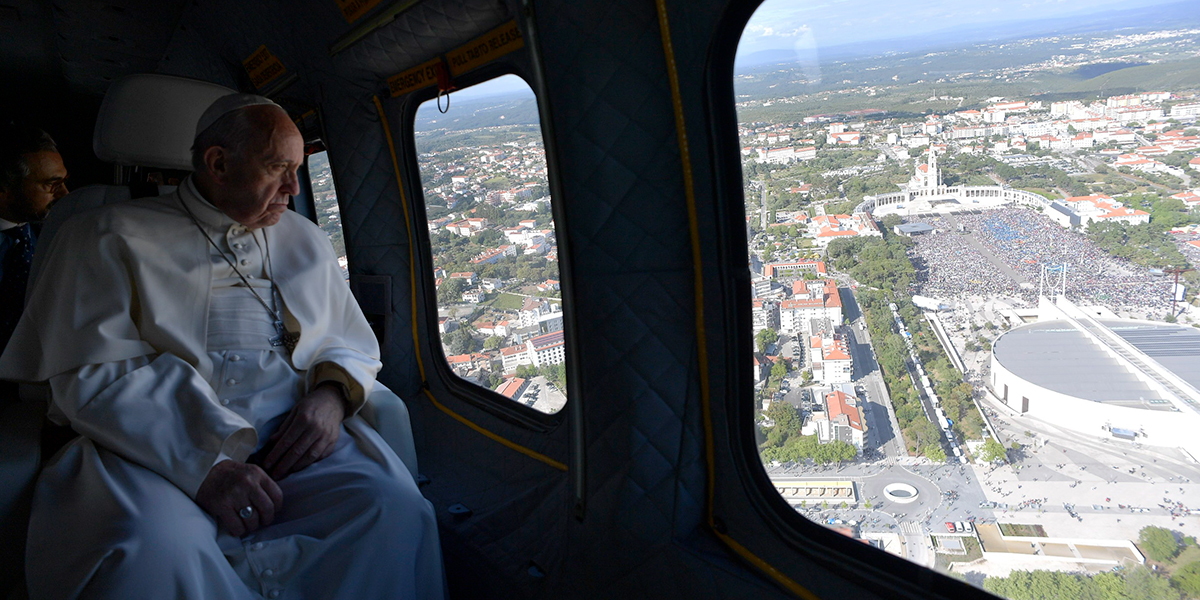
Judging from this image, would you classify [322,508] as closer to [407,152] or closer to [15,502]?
[15,502]

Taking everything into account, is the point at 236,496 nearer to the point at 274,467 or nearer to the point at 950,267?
the point at 274,467

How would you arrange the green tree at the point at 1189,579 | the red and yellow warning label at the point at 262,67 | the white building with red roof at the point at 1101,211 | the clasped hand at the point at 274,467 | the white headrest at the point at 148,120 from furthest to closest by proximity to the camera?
1. the red and yellow warning label at the point at 262,67
2. the white headrest at the point at 148,120
3. the clasped hand at the point at 274,467
4. the white building with red roof at the point at 1101,211
5. the green tree at the point at 1189,579

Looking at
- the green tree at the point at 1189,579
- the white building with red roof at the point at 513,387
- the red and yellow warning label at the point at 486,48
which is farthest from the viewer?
the white building with red roof at the point at 513,387

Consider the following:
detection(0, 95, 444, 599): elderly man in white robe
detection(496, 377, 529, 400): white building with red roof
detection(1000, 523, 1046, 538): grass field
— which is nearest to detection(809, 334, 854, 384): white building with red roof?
detection(1000, 523, 1046, 538): grass field

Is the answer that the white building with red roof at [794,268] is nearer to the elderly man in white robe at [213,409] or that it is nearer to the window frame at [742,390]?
the window frame at [742,390]

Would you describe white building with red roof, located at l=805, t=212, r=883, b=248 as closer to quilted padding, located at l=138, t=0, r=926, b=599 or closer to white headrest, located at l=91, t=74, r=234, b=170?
quilted padding, located at l=138, t=0, r=926, b=599

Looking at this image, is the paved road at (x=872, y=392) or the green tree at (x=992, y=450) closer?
the green tree at (x=992, y=450)

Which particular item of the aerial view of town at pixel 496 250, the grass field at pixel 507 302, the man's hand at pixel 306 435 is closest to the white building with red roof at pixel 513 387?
the aerial view of town at pixel 496 250
